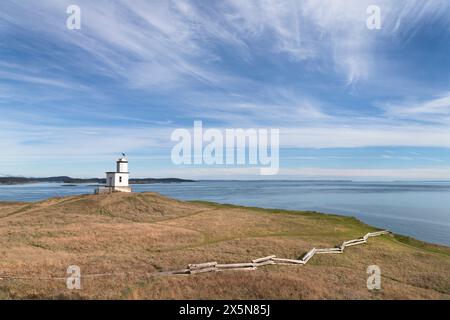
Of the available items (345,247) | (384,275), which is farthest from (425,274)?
(345,247)

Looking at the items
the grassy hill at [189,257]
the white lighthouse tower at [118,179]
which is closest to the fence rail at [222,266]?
the grassy hill at [189,257]

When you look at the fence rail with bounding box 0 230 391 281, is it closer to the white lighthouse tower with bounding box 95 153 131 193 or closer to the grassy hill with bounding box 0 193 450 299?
the grassy hill with bounding box 0 193 450 299

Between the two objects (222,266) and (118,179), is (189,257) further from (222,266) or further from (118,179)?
(118,179)

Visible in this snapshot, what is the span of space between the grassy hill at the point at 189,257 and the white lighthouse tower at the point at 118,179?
1187 centimetres

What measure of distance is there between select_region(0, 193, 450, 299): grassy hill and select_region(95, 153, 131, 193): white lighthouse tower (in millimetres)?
11871

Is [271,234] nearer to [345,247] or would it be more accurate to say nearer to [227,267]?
[345,247]

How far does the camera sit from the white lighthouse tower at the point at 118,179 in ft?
214

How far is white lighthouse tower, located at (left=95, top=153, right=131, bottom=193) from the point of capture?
65125 millimetres

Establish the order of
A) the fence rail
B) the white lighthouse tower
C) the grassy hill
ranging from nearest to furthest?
1. the grassy hill
2. the fence rail
3. the white lighthouse tower

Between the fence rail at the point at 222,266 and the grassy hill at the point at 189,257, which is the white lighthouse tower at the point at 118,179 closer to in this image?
the grassy hill at the point at 189,257

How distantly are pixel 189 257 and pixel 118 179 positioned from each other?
43852 millimetres

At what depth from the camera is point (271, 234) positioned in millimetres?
39906

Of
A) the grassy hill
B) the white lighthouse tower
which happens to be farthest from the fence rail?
the white lighthouse tower
